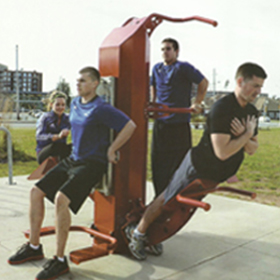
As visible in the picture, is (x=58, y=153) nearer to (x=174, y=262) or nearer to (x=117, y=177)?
(x=117, y=177)

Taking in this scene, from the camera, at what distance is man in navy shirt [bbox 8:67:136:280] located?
3020 mm

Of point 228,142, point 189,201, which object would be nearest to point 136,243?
point 189,201

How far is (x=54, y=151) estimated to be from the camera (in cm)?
412

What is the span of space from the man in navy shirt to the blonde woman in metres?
0.90

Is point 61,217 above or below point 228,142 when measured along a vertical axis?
below

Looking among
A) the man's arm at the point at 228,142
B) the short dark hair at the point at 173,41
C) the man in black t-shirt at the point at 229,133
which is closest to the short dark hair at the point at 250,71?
the man in black t-shirt at the point at 229,133

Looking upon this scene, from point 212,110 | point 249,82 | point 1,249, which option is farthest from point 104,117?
point 1,249

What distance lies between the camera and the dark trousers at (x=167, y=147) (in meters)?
3.92

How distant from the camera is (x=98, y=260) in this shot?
11.3ft

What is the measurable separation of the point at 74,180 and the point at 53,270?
0.67 meters

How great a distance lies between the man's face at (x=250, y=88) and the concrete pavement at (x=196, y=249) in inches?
56.3

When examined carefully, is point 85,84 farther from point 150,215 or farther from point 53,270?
point 53,270

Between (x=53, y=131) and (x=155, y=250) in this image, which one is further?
(x=53, y=131)

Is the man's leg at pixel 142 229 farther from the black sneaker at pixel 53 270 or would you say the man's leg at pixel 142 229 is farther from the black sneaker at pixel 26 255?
the black sneaker at pixel 26 255
